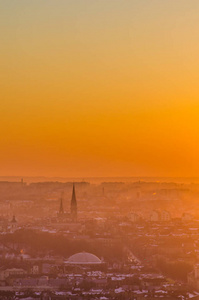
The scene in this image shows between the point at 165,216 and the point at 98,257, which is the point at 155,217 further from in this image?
the point at 98,257

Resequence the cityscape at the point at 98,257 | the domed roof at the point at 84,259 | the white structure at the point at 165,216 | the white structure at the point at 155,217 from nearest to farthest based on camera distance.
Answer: the cityscape at the point at 98,257 < the domed roof at the point at 84,259 < the white structure at the point at 155,217 < the white structure at the point at 165,216

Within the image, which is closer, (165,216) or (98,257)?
(98,257)

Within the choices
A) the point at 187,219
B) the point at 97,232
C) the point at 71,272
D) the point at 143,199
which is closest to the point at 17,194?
the point at 143,199

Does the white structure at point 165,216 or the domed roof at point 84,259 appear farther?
the white structure at point 165,216

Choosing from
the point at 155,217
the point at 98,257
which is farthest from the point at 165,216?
the point at 98,257

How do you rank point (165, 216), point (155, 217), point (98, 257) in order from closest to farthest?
1. point (98, 257)
2. point (155, 217)
3. point (165, 216)

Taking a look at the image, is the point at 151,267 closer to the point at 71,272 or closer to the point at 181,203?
the point at 71,272

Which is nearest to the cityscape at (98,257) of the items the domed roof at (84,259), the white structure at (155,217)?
the domed roof at (84,259)

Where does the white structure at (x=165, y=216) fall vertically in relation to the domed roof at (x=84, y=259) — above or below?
above

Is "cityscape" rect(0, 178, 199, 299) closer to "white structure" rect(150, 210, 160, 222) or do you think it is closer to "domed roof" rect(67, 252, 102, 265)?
"domed roof" rect(67, 252, 102, 265)

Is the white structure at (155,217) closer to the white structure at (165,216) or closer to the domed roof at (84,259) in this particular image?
the white structure at (165,216)
